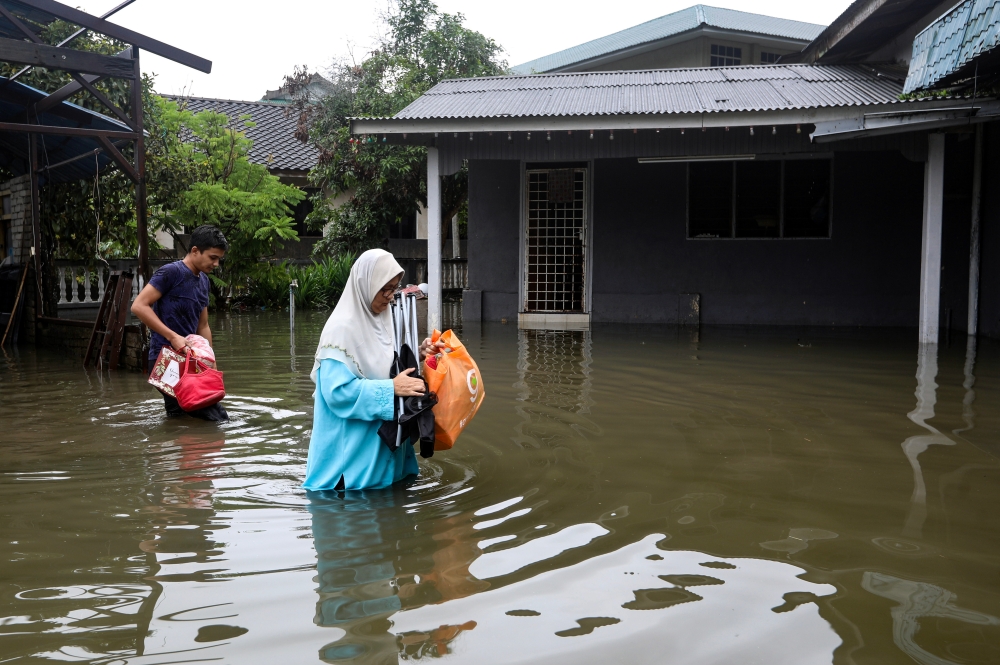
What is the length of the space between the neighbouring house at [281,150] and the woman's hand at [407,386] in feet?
66.7

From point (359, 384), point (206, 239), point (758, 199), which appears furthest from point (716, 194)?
point (359, 384)

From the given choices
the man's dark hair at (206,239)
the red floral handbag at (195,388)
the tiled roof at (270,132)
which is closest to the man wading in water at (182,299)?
the man's dark hair at (206,239)

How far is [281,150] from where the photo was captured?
26375mm

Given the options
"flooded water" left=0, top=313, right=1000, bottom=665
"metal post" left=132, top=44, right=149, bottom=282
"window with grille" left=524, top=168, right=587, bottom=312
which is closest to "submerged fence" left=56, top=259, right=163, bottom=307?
"metal post" left=132, top=44, right=149, bottom=282

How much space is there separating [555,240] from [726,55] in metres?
11.5

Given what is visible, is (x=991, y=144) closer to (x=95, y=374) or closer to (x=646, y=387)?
(x=646, y=387)

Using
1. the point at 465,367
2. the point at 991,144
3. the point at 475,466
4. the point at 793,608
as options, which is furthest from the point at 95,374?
the point at 991,144

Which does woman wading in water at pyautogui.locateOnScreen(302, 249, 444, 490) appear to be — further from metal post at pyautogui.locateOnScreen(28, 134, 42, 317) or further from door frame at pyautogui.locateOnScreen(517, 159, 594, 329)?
door frame at pyautogui.locateOnScreen(517, 159, 594, 329)

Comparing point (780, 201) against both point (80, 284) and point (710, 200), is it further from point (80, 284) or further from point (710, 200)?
point (80, 284)

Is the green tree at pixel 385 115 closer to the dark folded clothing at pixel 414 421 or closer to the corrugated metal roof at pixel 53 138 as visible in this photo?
the corrugated metal roof at pixel 53 138

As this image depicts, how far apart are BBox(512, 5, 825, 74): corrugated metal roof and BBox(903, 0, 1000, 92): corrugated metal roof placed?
1436 centimetres

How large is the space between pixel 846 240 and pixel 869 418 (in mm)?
8278

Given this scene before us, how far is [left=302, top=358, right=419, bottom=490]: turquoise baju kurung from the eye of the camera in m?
4.33

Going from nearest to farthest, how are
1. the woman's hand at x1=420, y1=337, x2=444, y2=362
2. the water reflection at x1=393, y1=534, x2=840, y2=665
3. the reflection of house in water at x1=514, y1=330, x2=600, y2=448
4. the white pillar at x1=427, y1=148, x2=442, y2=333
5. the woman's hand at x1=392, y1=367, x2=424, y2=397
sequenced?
the water reflection at x1=393, y1=534, x2=840, y2=665 < the woman's hand at x1=392, y1=367, x2=424, y2=397 < the woman's hand at x1=420, y1=337, x2=444, y2=362 < the reflection of house in water at x1=514, y1=330, x2=600, y2=448 < the white pillar at x1=427, y1=148, x2=442, y2=333
